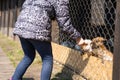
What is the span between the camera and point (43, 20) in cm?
414

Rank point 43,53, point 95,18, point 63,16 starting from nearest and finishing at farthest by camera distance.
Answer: point 63,16, point 43,53, point 95,18

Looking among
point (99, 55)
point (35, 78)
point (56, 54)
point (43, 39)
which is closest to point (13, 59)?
point (56, 54)

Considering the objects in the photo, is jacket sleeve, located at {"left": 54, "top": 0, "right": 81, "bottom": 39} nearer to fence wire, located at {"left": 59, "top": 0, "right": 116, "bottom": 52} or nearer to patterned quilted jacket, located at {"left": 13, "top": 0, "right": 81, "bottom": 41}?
patterned quilted jacket, located at {"left": 13, "top": 0, "right": 81, "bottom": 41}

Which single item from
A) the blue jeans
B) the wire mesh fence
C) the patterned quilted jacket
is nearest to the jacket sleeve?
the patterned quilted jacket

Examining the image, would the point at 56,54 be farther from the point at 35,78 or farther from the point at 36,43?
the point at 36,43

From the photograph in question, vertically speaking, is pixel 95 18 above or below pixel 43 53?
above

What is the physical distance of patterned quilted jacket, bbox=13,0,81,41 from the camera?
13.4 ft

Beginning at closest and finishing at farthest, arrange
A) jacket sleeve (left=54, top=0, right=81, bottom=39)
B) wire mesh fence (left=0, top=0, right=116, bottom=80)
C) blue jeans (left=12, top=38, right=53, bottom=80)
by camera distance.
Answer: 1. jacket sleeve (left=54, top=0, right=81, bottom=39)
2. blue jeans (left=12, top=38, right=53, bottom=80)
3. wire mesh fence (left=0, top=0, right=116, bottom=80)

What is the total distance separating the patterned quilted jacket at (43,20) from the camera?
410 centimetres

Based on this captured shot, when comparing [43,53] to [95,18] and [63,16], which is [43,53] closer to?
[63,16]

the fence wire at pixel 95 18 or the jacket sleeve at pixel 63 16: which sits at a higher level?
the jacket sleeve at pixel 63 16

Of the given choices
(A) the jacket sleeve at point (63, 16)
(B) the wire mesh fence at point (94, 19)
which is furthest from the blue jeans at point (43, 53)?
(B) the wire mesh fence at point (94, 19)

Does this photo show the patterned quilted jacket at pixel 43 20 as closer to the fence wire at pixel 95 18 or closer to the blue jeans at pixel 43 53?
the blue jeans at pixel 43 53

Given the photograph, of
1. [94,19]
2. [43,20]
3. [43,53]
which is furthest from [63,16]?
[94,19]
